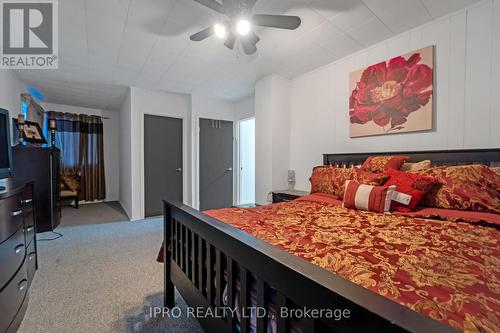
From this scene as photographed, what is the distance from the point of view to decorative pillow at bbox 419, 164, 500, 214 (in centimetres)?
149

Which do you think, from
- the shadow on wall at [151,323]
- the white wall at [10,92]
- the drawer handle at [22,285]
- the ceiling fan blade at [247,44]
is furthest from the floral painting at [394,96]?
the white wall at [10,92]

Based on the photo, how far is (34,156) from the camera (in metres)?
2.79

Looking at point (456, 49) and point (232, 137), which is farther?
point (232, 137)

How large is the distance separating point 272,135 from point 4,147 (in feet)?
9.41

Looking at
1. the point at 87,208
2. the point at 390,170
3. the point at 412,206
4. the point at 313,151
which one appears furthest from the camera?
the point at 87,208

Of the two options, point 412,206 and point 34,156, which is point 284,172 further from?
point 34,156

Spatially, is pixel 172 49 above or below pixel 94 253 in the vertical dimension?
above

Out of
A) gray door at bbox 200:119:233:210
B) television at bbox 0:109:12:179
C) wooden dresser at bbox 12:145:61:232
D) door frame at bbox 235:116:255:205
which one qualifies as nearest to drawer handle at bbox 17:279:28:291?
television at bbox 0:109:12:179

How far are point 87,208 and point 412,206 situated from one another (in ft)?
19.0

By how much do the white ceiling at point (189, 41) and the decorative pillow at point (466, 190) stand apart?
1.48 meters

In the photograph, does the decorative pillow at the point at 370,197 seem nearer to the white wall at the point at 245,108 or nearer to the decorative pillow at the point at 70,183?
the white wall at the point at 245,108

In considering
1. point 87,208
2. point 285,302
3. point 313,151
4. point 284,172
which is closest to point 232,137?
point 284,172

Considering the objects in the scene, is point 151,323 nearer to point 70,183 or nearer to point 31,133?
point 31,133

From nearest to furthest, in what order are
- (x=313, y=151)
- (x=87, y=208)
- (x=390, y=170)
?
(x=390, y=170), (x=313, y=151), (x=87, y=208)
